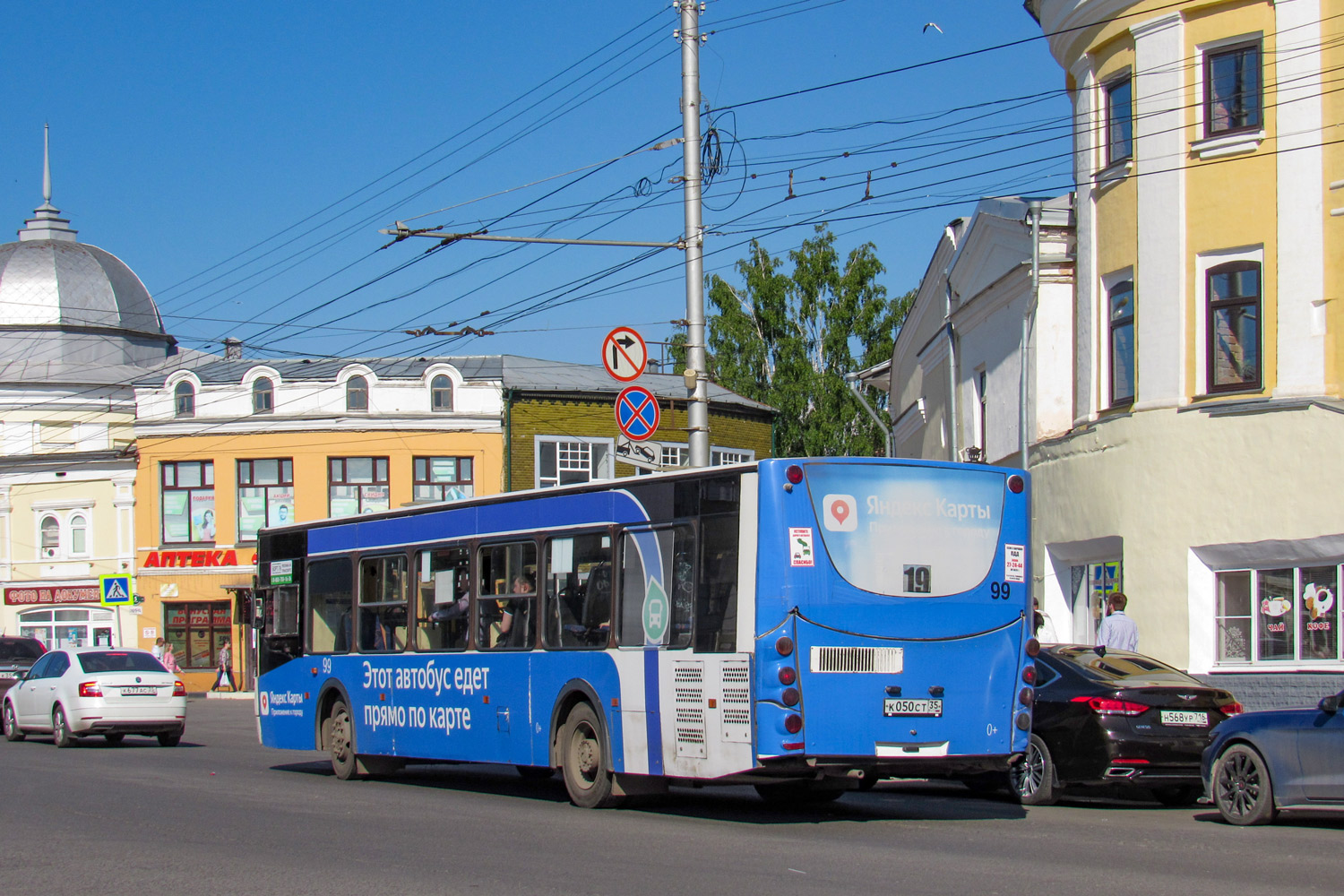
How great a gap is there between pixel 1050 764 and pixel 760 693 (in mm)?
3536

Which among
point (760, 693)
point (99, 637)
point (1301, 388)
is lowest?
point (99, 637)

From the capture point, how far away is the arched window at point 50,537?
5169 cm

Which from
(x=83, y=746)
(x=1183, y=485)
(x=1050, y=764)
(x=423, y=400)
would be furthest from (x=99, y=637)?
(x=1050, y=764)

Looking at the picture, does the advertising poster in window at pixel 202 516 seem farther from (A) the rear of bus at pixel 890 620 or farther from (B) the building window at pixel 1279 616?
(A) the rear of bus at pixel 890 620

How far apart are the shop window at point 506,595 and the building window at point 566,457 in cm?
3349

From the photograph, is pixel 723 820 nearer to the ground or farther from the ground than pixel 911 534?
nearer to the ground

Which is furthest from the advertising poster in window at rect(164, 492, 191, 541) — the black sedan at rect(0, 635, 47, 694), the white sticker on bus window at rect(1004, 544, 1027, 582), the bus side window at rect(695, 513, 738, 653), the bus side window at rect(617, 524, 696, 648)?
the white sticker on bus window at rect(1004, 544, 1027, 582)

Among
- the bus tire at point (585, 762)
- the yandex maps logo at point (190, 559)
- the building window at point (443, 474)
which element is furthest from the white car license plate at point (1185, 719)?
the yandex maps logo at point (190, 559)

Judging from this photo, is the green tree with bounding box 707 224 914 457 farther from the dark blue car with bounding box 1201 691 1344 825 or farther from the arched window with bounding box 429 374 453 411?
the dark blue car with bounding box 1201 691 1344 825

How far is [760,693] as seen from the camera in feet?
35.5

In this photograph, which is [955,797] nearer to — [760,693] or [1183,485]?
[760,693]

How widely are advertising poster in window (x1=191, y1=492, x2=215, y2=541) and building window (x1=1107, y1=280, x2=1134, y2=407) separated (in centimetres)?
3477

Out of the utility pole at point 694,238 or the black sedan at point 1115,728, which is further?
the utility pole at point 694,238

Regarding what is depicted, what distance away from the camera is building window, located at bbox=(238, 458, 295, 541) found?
160 feet
